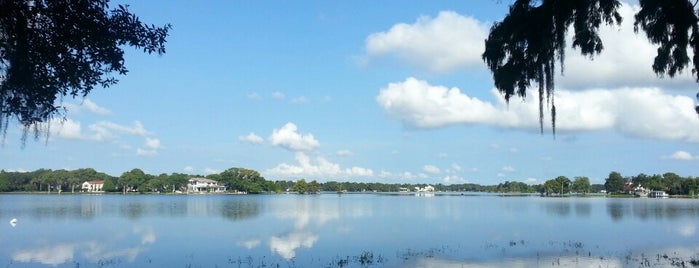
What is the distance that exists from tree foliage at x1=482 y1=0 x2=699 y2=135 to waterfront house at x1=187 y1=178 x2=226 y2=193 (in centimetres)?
16919

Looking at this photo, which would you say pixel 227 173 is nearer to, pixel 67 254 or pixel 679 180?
pixel 679 180

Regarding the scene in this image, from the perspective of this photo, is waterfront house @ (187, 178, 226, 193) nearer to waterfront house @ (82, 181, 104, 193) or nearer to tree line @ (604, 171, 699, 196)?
waterfront house @ (82, 181, 104, 193)

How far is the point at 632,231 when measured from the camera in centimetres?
3272

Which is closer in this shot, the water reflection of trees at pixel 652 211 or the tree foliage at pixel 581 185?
the water reflection of trees at pixel 652 211

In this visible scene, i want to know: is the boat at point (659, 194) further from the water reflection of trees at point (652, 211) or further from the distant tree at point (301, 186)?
the distant tree at point (301, 186)

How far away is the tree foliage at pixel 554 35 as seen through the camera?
9.17 meters

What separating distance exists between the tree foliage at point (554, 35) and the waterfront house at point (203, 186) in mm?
169191

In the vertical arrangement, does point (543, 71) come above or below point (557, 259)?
above

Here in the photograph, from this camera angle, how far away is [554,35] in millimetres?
9562

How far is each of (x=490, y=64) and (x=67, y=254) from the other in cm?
1946

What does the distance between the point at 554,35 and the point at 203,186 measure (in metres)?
173

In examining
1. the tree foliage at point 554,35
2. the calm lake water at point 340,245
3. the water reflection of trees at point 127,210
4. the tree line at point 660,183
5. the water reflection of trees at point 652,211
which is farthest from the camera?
the tree line at point 660,183

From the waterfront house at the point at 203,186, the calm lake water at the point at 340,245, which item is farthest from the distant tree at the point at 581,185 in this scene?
the calm lake water at the point at 340,245

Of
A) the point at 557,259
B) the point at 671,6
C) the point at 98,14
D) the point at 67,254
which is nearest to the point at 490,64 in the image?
the point at 671,6
